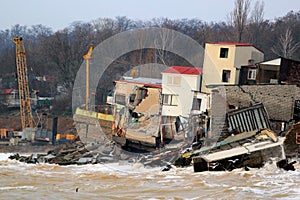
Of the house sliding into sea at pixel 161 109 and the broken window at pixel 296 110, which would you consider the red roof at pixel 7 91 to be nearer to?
the house sliding into sea at pixel 161 109

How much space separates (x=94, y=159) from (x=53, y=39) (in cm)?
2985

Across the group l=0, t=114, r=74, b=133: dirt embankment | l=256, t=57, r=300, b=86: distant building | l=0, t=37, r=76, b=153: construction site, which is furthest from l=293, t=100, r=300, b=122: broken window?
l=0, t=114, r=74, b=133: dirt embankment

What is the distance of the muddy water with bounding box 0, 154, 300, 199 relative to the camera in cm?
999

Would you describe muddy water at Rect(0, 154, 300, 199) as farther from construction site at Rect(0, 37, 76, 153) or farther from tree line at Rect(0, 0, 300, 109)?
tree line at Rect(0, 0, 300, 109)

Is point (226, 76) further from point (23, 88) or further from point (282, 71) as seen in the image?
point (23, 88)

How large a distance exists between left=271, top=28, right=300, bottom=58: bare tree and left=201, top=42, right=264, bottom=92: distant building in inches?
496

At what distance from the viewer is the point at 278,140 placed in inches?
481

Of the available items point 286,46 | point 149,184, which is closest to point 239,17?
point 286,46

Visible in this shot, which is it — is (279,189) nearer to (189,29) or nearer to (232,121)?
(232,121)

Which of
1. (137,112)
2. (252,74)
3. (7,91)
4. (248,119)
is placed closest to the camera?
(248,119)

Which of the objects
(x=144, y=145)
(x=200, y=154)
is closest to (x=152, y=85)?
(x=144, y=145)

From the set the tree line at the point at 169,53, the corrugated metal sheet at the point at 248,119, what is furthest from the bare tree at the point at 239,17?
the corrugated metal sheet at the point at 248,119

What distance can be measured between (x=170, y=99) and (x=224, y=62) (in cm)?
301

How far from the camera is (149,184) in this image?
11266mm
